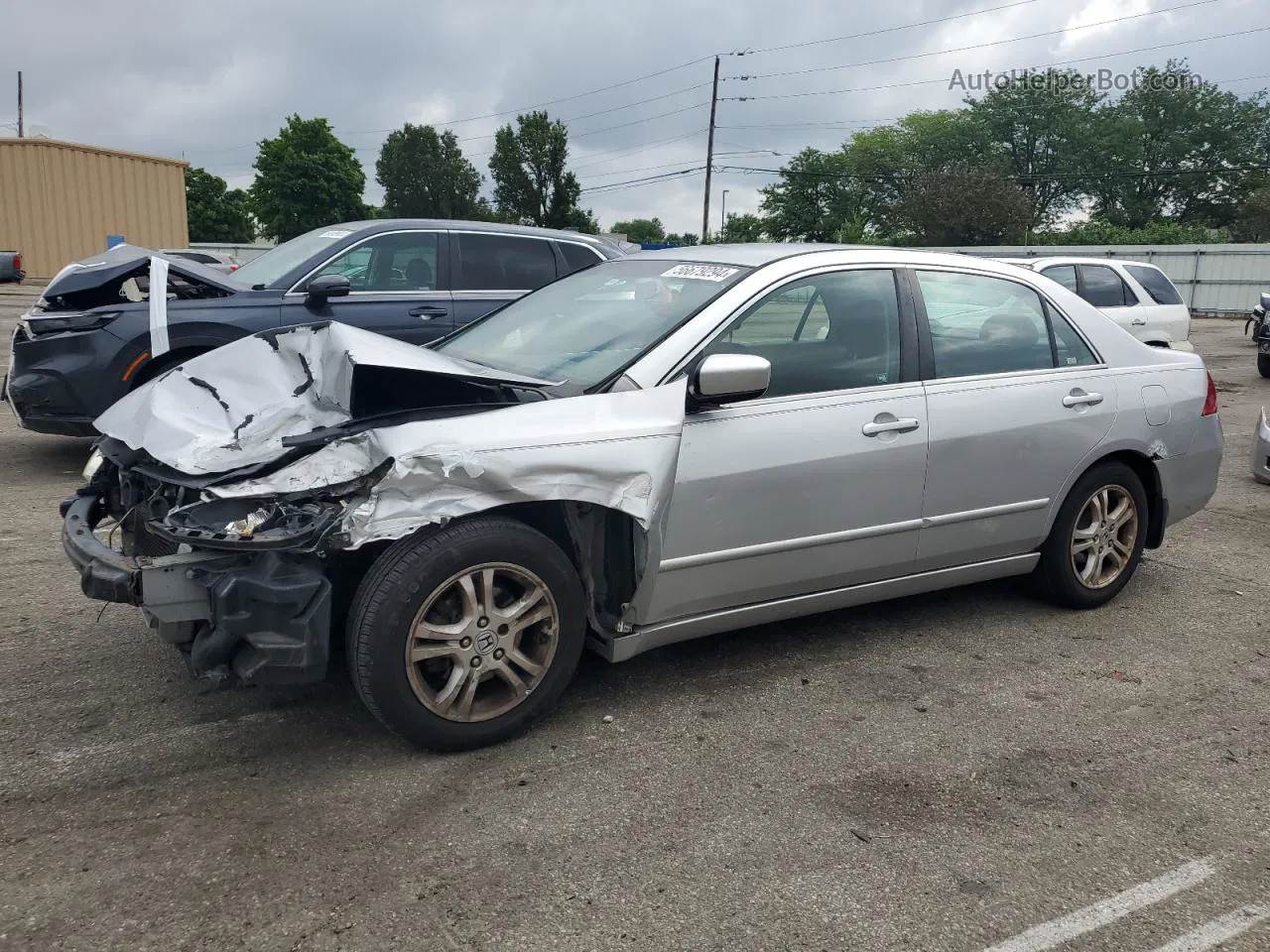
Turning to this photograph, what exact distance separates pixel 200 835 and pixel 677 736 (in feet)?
4.90

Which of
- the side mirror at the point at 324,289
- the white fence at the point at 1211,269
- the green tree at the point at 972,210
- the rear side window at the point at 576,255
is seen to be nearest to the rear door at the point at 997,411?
the side mirror at the point at 324,289

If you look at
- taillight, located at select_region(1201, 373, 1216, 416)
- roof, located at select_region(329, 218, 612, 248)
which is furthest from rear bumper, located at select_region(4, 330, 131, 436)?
taillight, located at select_region(1201, 373, 1216, 416)

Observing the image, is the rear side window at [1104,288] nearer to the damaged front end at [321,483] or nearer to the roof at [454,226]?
the roof at [454,226]

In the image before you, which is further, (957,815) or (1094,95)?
(1094,95)

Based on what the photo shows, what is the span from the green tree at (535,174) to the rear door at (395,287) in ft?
187

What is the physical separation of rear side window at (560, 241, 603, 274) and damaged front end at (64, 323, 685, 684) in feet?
15.5

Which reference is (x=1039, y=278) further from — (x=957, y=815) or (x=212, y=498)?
(x=212, y=498)

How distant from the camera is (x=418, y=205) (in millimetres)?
67062

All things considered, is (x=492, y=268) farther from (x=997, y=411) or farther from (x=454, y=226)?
(x=997, y=411)

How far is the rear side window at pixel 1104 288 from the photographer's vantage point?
12.0 metres

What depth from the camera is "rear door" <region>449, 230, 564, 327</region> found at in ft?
25.6

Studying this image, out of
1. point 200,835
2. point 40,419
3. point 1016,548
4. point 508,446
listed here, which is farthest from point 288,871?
point 40,419

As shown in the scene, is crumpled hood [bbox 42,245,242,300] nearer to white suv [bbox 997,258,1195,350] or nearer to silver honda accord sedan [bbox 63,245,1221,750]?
silver honda accord sedan [bbox 63,245,1221,750]

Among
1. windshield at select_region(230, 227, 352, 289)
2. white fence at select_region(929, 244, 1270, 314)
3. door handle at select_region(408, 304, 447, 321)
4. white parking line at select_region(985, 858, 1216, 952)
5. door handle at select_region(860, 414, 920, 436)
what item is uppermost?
white fence at select_region(929, 244, 1270, 314)
